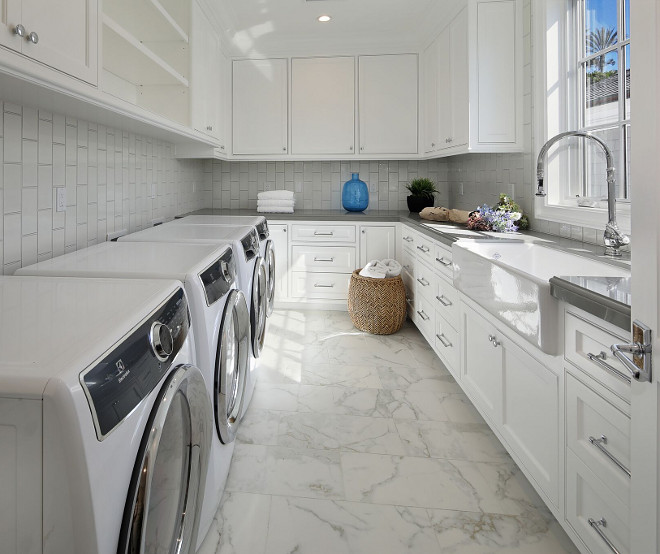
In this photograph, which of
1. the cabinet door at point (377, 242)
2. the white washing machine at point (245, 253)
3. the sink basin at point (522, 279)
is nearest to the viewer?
the sink basin at point (522, 279)

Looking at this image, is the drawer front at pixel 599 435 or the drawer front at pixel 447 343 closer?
the drawer front at pixel 599 435

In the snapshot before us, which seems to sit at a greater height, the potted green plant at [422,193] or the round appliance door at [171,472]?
the potted green plant at [422,193]

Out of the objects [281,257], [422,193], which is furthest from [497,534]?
[422,193]

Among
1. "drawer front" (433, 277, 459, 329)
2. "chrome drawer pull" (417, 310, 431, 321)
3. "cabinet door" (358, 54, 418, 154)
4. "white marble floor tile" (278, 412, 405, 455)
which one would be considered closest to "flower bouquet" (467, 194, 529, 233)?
"drawer front" (433, 277, 459, 329)

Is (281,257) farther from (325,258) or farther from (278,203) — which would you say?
(278,203)

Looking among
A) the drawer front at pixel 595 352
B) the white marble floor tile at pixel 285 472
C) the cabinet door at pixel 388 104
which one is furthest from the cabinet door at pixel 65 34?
the cabinet door at pixel 388 104

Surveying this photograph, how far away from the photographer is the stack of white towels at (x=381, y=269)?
3545mm

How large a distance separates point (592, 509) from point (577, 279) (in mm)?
596

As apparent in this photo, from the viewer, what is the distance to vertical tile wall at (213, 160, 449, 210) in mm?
4457

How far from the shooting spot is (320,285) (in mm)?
4051

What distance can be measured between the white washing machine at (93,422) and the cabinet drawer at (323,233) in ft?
9.56

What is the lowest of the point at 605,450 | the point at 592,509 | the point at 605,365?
the point at 592,509

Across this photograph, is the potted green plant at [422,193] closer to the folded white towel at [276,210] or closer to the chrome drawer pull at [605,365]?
the folded white towel at [276,210]

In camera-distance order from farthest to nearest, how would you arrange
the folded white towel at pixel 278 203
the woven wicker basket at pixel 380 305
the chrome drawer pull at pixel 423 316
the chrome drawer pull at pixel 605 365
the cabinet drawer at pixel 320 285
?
the folded white towel at pixel 278 203 < the cabinet drawer at pixel 320 285 < the woven wicker basket at pixel 380 305 < the chrome drawer pull at pixel 423 316 < the chrome drawer pull at pixel 605 365
